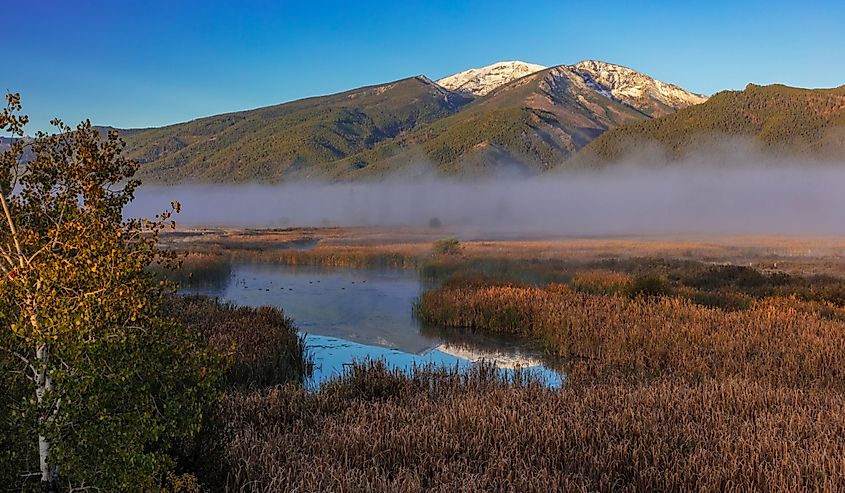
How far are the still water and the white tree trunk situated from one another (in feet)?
38.4

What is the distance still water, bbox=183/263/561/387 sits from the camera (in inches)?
806

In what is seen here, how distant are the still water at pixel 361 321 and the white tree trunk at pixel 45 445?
1169 cm

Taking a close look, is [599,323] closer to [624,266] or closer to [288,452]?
[288,452]

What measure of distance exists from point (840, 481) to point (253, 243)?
73.8 meters

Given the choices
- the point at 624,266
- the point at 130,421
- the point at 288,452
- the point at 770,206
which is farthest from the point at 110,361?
the point at 770,206

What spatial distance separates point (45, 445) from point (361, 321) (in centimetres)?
2380

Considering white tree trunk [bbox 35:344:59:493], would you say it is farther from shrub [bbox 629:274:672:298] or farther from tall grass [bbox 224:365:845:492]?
shrub [bbox 629:274:672:298]

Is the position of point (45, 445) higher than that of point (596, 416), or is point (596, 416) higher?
point (45, 445)

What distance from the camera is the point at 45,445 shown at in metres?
4.54

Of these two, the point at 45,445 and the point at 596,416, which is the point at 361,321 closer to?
the point at 596,416

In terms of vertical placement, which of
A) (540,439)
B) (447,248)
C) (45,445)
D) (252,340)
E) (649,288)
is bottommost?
(252,340)

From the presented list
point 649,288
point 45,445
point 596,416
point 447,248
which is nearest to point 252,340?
point 596,416

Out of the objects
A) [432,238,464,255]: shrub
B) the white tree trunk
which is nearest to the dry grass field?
the white tree trunk

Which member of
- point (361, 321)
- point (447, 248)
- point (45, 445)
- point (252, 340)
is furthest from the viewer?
point (447, 248)
